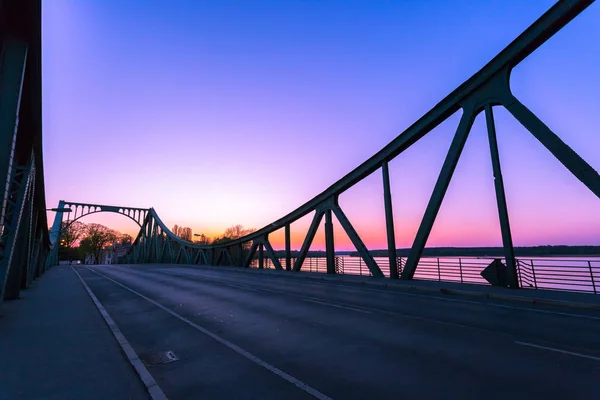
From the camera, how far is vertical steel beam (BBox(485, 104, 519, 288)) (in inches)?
530

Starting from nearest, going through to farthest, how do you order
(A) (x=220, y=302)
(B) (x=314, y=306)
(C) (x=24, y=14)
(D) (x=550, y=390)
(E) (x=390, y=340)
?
(D) (x=550, y=390)
(E) (x=390, y=340)
(C) (x=24, y=14)
(B) (x=314, y=306)
(A) (x=220, y=302)

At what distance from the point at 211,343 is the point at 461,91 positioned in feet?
57.9

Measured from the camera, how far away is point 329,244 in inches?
991

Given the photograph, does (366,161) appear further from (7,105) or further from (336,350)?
(7,105)

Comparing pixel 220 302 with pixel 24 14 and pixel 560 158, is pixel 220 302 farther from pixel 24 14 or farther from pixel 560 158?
pixel 560 158

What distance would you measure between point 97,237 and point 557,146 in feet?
420

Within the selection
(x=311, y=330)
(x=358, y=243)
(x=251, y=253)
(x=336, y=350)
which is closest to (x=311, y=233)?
(x=358, y=243)

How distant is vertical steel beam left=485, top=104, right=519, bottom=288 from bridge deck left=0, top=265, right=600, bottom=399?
3409 millimetres

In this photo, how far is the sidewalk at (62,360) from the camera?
446 cm

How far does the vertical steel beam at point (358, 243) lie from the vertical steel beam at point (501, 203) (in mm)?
8017

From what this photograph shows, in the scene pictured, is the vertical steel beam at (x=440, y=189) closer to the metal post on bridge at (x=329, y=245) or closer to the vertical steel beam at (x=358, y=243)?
the vertical steel beam at (x=358, y=243)

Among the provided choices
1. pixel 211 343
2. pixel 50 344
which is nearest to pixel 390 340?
pixel 211 343

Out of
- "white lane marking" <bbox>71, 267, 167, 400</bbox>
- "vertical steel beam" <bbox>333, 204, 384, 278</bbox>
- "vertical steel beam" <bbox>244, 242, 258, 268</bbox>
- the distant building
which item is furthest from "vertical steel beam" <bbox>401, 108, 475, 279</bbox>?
the distant building

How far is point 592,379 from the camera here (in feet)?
14.4
